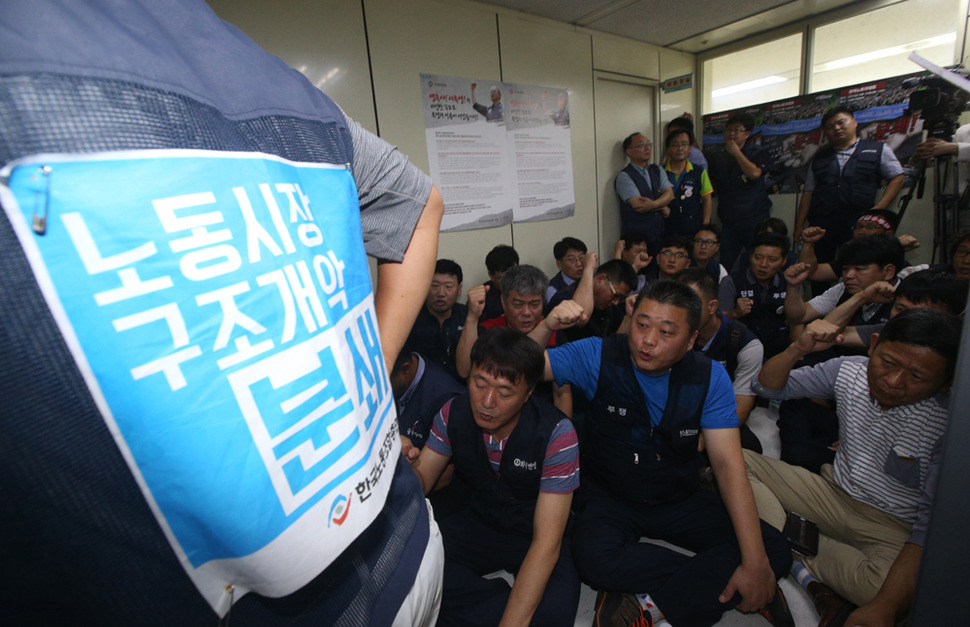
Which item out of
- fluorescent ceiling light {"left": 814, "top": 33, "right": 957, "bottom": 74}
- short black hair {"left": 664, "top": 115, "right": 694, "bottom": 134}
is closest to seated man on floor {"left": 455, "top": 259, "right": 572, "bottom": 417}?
short black hair {"left": 664, "top": 115, "right": 694, "bottom": 134}

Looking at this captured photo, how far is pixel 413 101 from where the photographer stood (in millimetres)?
3322

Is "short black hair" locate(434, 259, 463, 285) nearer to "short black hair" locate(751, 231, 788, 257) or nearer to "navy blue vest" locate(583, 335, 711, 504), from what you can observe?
"navy blue vest" locate(583, 335, 711, 504)

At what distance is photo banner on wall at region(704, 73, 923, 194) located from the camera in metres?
4.06

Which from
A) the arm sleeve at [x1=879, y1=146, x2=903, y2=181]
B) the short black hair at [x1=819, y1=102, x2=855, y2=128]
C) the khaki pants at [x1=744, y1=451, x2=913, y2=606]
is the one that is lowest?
the khaki pants at [x1=744, y1=451, x2=913, y2=606]

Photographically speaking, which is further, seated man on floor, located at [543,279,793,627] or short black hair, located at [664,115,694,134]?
short black hair, located at [664,115,694,134]

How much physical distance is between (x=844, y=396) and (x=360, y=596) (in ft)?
6.97

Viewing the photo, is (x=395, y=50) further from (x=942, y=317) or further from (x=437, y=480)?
(x=942, y=317)

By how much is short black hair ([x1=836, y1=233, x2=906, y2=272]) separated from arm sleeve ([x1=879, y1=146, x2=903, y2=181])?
1675 mm

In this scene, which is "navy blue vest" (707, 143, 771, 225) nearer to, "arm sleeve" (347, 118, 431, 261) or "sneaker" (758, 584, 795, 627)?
"sneaker" (758, 584, 795, 627)

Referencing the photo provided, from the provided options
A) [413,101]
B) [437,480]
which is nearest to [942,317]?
[437,480]

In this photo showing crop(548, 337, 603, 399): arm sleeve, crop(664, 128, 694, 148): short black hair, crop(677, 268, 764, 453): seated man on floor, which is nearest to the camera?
crop(548, 337, 603, 399): arm sleeve

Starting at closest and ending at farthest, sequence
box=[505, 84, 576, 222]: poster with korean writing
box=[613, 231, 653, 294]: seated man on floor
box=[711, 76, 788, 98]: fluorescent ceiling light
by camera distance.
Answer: box=[505, 84, 576, 222]: poster with korean writing < box=[613, 231, 653, 294]: seated man on floor < box=[711, 76, 788, 98]: fluorescent ceiling light

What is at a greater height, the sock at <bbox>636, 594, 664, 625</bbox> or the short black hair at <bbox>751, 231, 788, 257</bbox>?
the short black hair at <bbox>751, 231, 788, 257</bbox>

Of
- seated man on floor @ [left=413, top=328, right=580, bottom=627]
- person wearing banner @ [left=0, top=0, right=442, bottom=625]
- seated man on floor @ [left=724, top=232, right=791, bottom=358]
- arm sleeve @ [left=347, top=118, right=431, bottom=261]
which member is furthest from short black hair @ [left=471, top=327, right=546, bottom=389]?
seated man on floor @ [left=724, top=232, right=791, bottom=358]
